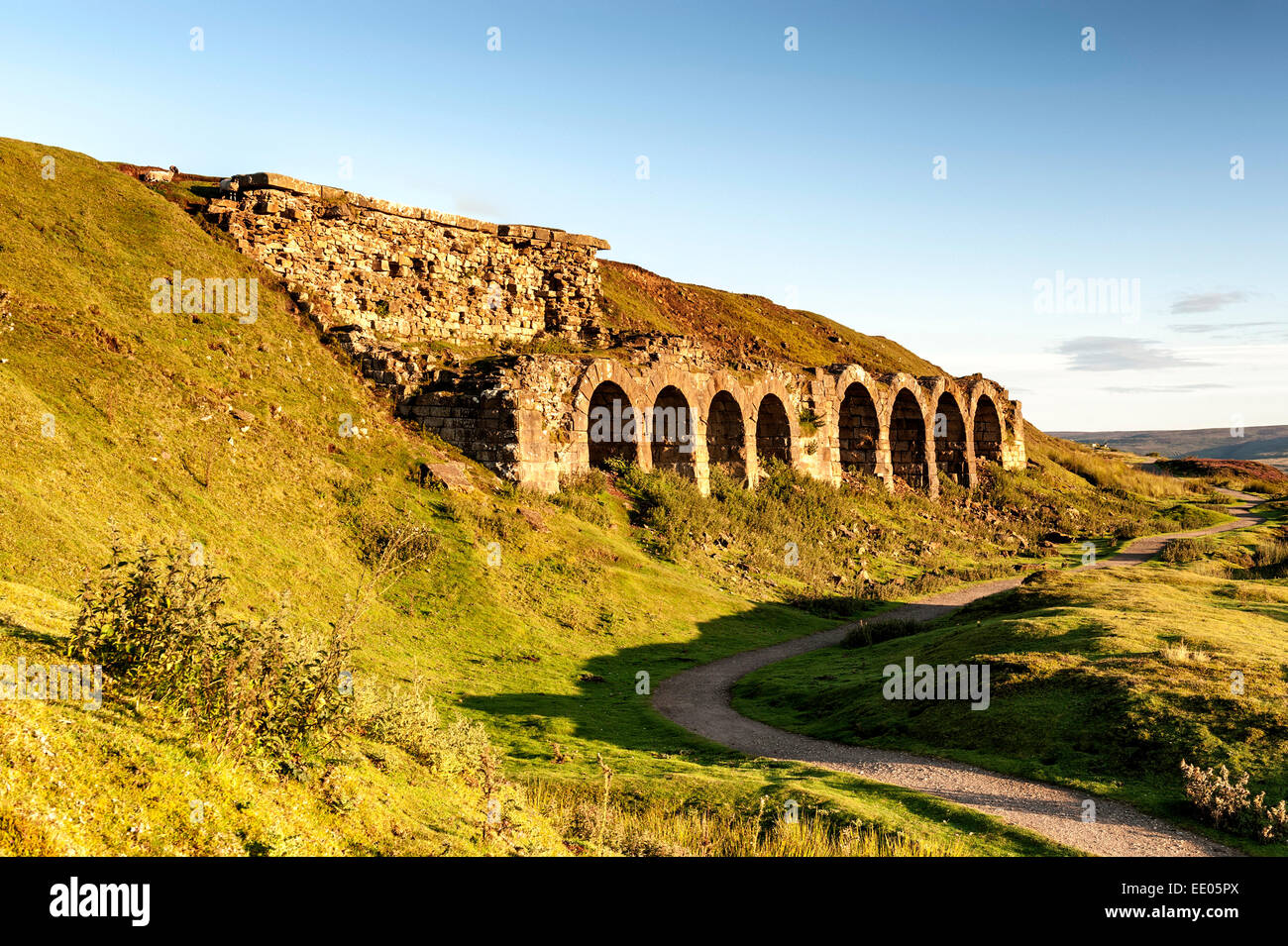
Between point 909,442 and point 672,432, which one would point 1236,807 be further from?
point 909,442

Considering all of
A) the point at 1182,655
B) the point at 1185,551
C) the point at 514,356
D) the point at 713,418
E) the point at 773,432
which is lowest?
the point at 1185,551

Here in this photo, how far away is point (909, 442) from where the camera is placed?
143ft

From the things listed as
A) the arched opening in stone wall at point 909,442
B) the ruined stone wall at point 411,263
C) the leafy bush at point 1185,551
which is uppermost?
the ruined stone wall at point 411,263

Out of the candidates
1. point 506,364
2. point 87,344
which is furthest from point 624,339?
point 87,344

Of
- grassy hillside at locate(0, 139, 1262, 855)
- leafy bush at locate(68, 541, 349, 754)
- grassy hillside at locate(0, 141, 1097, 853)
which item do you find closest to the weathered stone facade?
grassy hillside at locate(0, 139, 1262, 855)

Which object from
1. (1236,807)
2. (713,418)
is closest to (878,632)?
(1236,807)

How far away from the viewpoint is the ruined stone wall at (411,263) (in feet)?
80.8

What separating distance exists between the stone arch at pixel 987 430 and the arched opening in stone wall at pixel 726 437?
75.8 feet

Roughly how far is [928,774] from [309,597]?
10.7 meters

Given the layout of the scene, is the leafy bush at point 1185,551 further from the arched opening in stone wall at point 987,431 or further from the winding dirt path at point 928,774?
the arched opening in stone wall at point 987,431

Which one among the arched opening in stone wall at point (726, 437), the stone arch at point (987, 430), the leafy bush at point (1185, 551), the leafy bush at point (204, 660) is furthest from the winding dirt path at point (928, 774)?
the stone arch at point (987, 430)

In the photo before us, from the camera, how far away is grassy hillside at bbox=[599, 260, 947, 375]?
48.9 m

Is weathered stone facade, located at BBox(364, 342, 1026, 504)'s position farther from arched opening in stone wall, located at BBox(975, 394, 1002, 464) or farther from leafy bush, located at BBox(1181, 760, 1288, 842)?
leafy bush, located at BBox(1181, 760, 1288, 842)
